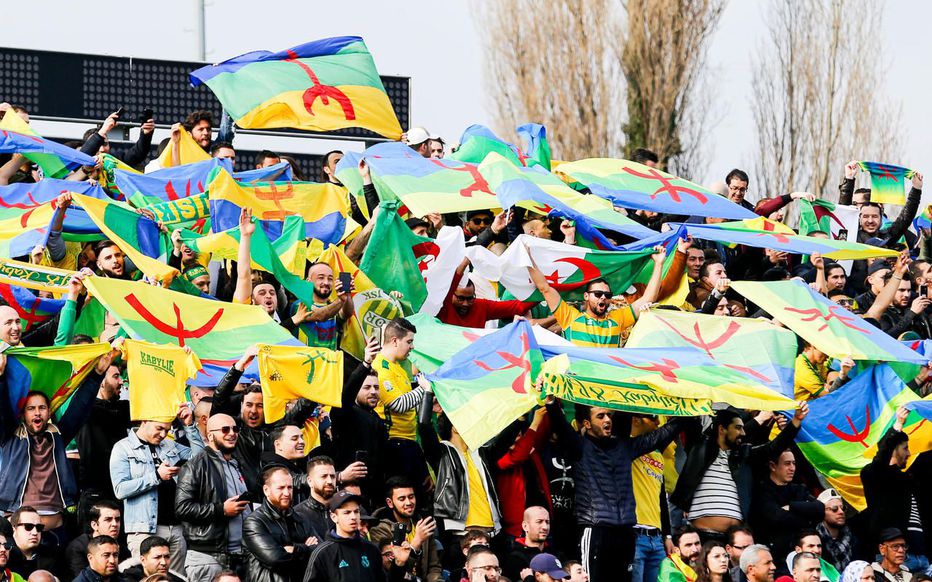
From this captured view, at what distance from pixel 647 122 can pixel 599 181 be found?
1447 cm

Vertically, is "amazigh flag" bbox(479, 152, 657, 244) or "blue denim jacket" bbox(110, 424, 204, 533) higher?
"amazigh flag" bbox(479, 152, 657, 244)

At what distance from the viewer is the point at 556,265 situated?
16406 millimetres

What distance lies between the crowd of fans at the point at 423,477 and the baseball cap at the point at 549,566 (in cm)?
2

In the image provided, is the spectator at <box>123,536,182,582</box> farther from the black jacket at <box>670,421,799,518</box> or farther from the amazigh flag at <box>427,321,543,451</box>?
the black jacket at <box>670,421,799,518</box>

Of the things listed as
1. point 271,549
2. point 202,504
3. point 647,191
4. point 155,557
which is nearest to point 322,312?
point 202,504

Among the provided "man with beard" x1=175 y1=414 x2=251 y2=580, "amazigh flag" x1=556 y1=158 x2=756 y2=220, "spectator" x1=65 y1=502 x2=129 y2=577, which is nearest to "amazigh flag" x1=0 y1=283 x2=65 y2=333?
"man with beard" x1=175 y1=414 x2=251 y2=580

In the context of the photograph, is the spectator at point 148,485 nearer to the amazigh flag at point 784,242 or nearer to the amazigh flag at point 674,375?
the amazigh flag at point 674,375

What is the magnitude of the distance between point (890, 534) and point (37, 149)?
7.71m

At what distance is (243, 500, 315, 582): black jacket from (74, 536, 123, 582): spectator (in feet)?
2.93

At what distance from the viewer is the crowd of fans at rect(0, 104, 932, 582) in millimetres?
12570

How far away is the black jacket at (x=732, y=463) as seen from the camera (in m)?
14.8

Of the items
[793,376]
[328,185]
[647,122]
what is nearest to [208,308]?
[328,185]

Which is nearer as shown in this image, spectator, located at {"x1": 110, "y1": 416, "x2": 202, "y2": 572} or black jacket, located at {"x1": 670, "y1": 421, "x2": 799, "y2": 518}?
spectator, located at {"x1": 110, "y1": 416, "x2": 202, "y2": 572}

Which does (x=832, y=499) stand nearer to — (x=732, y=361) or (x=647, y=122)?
(x=732, y=361)
